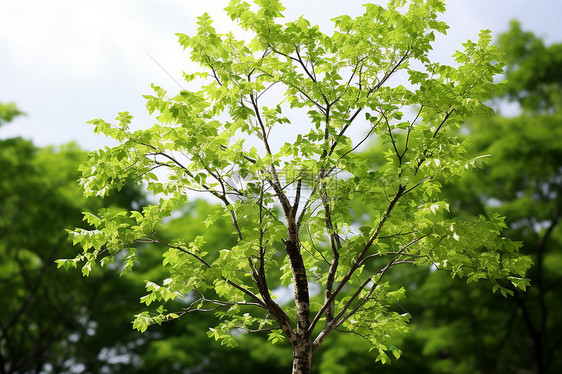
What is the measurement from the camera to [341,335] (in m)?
18.3

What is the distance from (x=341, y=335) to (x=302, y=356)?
1273 cm

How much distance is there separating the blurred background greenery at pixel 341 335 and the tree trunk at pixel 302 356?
11.1 meters

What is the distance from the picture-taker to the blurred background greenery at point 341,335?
17.1 m

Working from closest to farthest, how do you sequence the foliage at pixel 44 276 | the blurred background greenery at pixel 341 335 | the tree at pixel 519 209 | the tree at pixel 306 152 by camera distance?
the tree at pixel 306 152 < the tree at pixel 519 209 < the blurred background greenery at pixel 341 335 < the foliage at pixel 44 276

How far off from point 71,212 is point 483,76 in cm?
1574

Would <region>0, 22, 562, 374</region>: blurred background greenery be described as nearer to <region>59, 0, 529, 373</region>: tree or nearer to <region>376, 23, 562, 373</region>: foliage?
<region>376, 23, 562, 373</region>: foliage

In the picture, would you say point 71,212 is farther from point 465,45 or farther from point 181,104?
point 465,45

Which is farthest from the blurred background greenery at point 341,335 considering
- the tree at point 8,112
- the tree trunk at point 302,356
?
the tree trunk at point 302,356

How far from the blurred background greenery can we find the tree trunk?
11136 mm

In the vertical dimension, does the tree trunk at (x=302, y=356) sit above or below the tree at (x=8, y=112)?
below

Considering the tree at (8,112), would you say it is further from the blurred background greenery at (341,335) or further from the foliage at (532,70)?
the foliage at (532,70)

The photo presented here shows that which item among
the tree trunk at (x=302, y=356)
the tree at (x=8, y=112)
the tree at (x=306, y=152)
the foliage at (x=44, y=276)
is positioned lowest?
the tree trunk at (x=302, y=356)

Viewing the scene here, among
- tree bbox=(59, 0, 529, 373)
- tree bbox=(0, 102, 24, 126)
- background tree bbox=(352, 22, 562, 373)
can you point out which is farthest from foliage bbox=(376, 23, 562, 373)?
tree bbox=(0, 102, 24, 126)

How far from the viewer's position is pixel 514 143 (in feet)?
54.4
